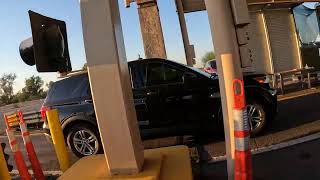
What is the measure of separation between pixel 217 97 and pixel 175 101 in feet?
2.60

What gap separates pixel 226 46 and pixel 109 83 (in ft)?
4.13

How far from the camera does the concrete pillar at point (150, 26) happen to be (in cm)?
1605

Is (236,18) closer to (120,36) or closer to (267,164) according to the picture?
(120,36)

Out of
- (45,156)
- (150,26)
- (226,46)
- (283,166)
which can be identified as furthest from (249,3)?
(226,46)

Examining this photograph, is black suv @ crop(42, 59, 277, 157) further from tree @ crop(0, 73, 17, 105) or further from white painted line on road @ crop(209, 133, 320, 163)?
tree @ crop(0, 73, 17, 105)

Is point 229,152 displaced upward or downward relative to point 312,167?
upward

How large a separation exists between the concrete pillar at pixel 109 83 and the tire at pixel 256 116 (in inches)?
179

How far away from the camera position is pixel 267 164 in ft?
21.9

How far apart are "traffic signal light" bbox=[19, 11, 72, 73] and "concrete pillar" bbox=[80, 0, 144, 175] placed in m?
0.46

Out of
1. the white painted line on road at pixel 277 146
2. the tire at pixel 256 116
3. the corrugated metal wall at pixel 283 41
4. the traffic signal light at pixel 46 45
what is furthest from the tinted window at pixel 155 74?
the corrugated metal wall at pixel 283 41

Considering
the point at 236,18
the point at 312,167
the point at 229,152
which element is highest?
the point at 236,18

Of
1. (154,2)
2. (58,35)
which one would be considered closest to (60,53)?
(58,35)

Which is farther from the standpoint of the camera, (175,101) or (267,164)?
(175,101)

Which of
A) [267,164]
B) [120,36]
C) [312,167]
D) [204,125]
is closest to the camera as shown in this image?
[120,36]
